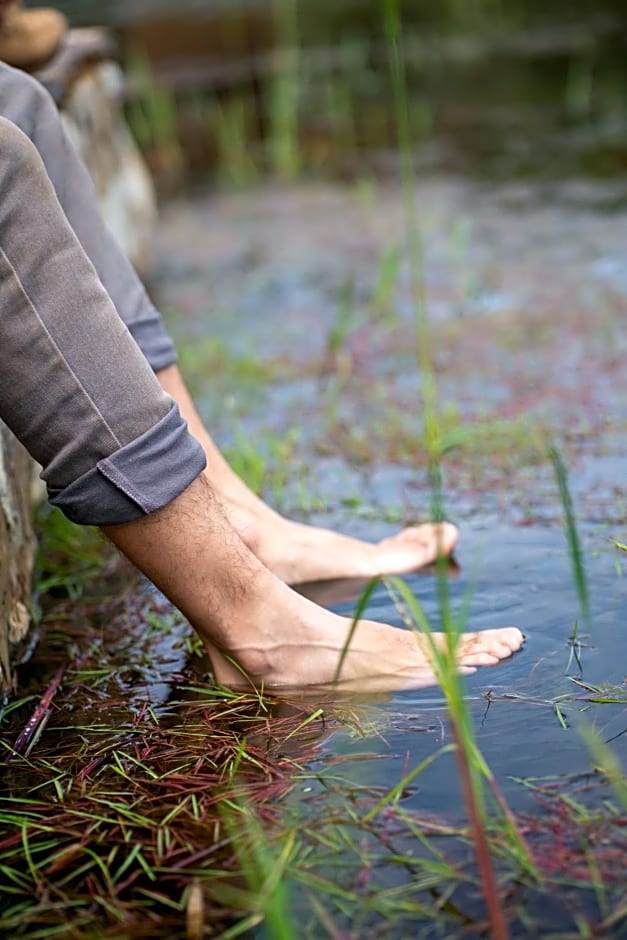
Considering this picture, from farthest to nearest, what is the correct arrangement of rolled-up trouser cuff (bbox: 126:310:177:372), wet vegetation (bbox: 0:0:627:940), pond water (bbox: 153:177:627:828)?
rolled-up trouser cuff (bbox: 126:310:177:372)
pond water (bbox: 153:177:627:828)
wet vegetation (bbox: 0:0:627:940)

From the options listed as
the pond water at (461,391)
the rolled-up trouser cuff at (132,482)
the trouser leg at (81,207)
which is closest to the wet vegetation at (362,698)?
the pond water at (461,391)

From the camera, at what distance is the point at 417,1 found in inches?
364

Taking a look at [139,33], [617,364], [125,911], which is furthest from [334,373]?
[139,33]

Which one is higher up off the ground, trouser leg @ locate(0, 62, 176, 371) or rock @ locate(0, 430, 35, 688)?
trouser leg @ locate(0, 62, 176, 371)

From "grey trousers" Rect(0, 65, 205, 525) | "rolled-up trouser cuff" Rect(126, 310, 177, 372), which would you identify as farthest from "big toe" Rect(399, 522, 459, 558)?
"grey trousers" Rect(0, 65, 205, 525)

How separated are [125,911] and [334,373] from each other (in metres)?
1.90

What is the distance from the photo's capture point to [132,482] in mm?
1351

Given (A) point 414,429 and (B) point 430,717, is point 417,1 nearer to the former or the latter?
(A) point 414,429

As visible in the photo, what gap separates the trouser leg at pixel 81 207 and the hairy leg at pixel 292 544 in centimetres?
6

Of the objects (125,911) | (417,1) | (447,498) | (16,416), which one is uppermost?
(16,416)

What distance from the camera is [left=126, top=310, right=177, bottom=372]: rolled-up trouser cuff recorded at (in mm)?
1814

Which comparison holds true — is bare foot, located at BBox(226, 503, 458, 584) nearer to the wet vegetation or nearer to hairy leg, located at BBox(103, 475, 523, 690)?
the wet vegetation

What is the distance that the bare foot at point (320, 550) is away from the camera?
6.01 ft

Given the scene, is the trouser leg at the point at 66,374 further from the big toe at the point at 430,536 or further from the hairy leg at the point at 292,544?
the big toe at the point at 430,536
